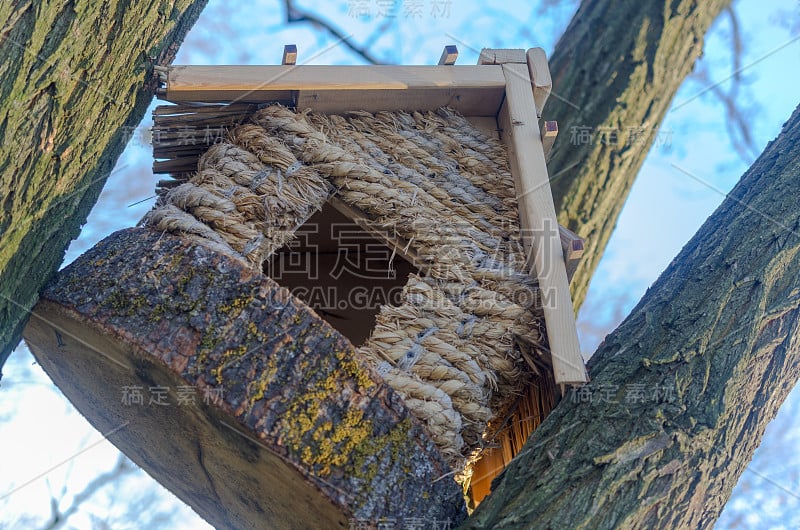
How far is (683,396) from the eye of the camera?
1292mm

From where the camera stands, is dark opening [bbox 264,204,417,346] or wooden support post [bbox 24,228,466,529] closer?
wooden support post [bbox 24,228,466,529]

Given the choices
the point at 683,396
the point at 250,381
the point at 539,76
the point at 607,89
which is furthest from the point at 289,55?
the point at 607,89

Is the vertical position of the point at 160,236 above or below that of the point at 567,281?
above

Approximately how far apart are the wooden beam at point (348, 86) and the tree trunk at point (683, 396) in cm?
52

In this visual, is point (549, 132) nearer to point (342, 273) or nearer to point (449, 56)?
point (449, 56)

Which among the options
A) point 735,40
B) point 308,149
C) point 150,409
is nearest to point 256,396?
point 150,409

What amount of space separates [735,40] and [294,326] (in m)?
2.74

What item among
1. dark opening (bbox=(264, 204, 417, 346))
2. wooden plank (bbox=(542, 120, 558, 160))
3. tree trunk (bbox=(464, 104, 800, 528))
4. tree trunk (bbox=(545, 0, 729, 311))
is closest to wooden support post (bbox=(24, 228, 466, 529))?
tree trunk (bbox=(464, 104, 800, 528))

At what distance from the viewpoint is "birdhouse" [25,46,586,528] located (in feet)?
3.85

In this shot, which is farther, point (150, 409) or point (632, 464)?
point (150, 409)

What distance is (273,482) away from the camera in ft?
3.96

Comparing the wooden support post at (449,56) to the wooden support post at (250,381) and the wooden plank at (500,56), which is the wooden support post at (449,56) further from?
the wooden support post at (250,381)

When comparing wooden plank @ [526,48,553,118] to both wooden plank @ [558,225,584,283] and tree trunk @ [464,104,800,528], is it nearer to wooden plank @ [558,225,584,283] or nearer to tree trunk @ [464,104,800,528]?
wooden plank @ [558,225,584,283]

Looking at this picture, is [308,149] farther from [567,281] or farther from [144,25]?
[567,281]
